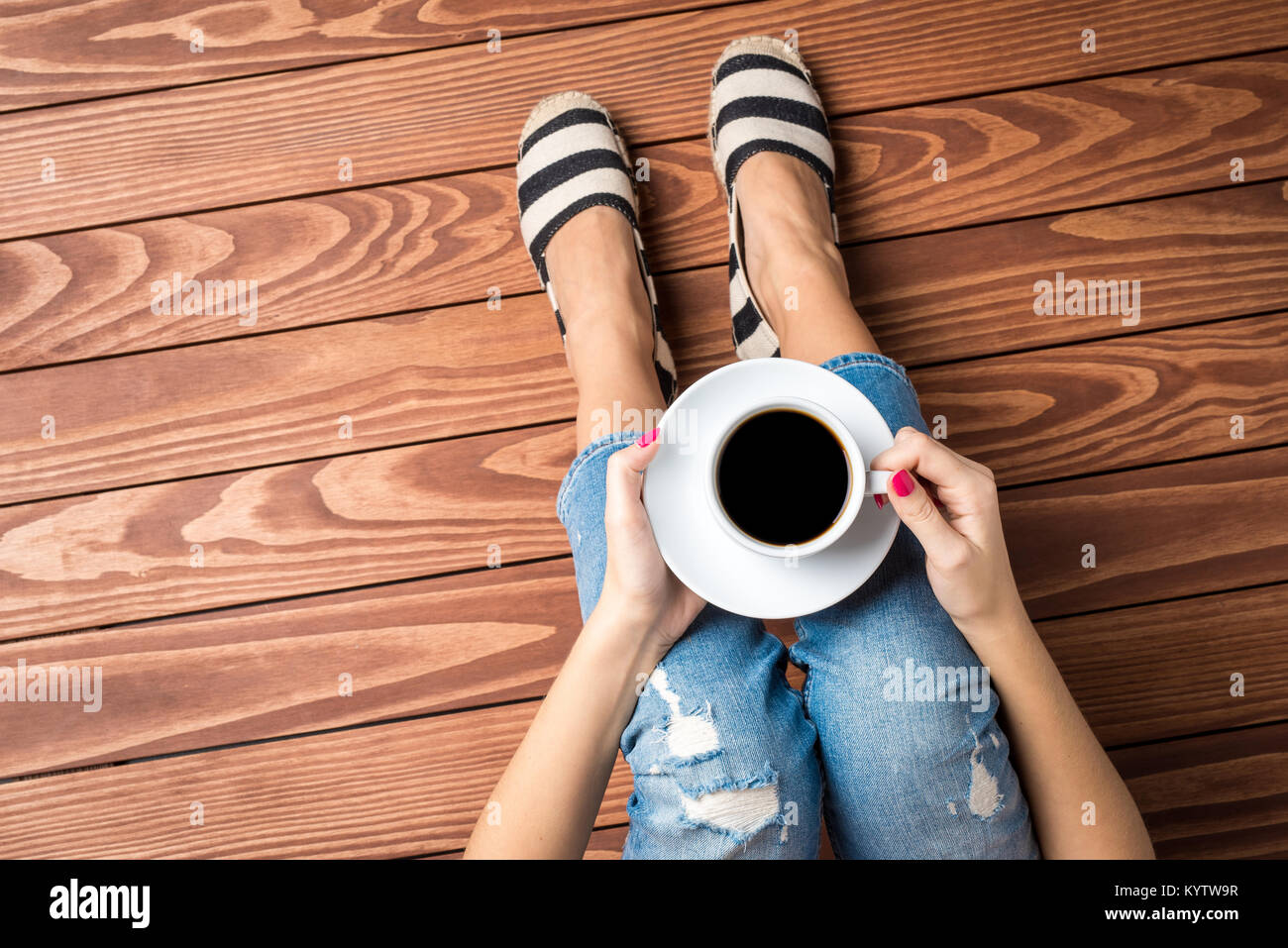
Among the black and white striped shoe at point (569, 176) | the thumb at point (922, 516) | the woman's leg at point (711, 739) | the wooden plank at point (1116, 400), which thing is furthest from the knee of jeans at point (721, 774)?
the wooden plank at point (1116, 400)

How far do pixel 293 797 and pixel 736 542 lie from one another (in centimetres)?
79

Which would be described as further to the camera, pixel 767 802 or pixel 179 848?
pixel 179 848

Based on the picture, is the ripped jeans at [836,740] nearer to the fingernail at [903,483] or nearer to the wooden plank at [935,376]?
the fingernail at [903,483]

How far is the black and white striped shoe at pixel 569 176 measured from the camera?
1074 mm

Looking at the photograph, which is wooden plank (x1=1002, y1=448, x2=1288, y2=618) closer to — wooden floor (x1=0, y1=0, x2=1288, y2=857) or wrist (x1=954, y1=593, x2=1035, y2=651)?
wooden floor (x1=0, y1=0, x2=1288, y2=857)

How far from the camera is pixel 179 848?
1.08m

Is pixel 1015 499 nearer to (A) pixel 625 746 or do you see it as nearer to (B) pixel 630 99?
(A) pixel 625 746

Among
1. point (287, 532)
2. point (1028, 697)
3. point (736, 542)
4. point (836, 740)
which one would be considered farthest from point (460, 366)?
point (1028, 697)

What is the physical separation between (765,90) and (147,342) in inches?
36.8

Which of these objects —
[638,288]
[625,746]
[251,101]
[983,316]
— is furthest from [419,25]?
[625,746]

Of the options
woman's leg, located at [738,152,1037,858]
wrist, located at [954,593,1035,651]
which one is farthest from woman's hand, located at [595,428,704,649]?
wrist, located at [954,593,1035,651]

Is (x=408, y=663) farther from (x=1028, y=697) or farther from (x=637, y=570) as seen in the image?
(x=1028, y=697)

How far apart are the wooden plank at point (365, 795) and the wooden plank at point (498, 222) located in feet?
1.94

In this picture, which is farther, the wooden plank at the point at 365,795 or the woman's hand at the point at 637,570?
the wooden plank at the point at 365,795
